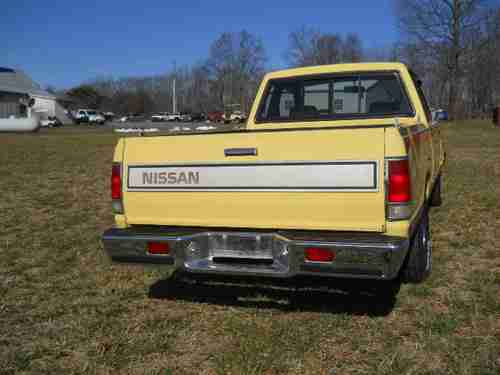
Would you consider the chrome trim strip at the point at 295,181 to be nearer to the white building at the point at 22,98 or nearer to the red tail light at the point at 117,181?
the red tail light at the point at 117,181

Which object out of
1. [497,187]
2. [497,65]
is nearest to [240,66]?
[497,65]

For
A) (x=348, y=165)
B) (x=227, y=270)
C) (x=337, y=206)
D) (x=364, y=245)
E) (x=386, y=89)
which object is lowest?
(x=227, y=270)

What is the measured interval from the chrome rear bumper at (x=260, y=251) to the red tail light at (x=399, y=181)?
10.1 inches

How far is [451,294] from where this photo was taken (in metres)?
4.31

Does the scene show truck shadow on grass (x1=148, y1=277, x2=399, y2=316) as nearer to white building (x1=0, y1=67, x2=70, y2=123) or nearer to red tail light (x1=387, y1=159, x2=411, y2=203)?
red tail light (x1=387, y1=159, x2=411, y2=203)

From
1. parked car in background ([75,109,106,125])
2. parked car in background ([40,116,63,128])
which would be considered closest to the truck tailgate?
A: parked car in background ([40,116,63,128])

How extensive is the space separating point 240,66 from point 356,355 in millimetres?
83377

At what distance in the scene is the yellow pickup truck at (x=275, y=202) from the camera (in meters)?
3.21

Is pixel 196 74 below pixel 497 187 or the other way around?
the other way around

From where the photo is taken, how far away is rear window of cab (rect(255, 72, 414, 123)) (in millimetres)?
5359

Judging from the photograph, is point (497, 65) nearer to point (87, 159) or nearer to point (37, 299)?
point (87, 159)

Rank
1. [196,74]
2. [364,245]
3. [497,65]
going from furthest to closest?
[196,74], [497,65], [364,245]

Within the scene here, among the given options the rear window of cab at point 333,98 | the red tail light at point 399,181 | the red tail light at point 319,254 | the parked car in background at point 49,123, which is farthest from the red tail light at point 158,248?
the parked car in background at point 49,123

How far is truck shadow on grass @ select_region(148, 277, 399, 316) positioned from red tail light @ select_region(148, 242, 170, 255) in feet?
2.92
